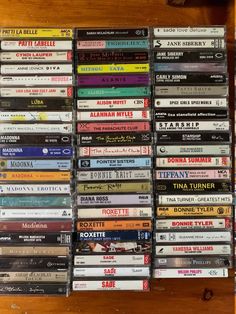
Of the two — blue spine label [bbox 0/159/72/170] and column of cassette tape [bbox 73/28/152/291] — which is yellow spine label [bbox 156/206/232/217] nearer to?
column of cassette tape [bbox 73/28/152/291]

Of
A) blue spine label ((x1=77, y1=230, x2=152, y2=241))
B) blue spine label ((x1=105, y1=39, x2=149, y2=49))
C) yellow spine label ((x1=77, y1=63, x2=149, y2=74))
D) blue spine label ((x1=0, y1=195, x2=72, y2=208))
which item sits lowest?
blue spine label ((x1=77, y1=230, x2=152, y2=241))

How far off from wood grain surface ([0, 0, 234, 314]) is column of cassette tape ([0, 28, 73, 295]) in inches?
4.9

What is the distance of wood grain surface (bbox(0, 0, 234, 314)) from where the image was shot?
149cm

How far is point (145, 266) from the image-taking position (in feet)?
4.63

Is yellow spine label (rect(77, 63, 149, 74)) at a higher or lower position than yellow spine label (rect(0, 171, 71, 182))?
higher

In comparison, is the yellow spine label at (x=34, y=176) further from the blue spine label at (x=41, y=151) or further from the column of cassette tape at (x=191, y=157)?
the column of cassette tape at (x=191, y=157)

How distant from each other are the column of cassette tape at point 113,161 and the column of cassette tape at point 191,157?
0.05 metres

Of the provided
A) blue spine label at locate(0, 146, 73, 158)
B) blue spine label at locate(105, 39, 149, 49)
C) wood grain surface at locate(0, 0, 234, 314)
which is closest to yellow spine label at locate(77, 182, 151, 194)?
blue spine label at locate(0, 146, 73, 158)

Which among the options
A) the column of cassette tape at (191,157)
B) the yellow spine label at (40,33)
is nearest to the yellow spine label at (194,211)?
the column of cassette tape at (191,157)

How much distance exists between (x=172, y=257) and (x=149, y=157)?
13.1 inches

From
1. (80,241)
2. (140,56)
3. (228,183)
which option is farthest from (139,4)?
(80,241)

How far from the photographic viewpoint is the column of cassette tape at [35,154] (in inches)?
55.6

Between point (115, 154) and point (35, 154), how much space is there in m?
0.26

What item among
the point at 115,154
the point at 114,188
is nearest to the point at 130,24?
the point at 115,154
